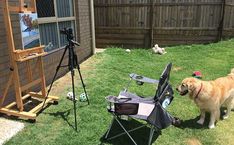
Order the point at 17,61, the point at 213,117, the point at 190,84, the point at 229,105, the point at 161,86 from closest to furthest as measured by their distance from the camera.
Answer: the point at 161,86, the point at 190,84, the point at 17,61, the point at 213,117, the point at 229,105

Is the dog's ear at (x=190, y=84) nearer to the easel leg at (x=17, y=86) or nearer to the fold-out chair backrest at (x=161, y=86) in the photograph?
the fold-out chair backrest at (x=161, y=86)

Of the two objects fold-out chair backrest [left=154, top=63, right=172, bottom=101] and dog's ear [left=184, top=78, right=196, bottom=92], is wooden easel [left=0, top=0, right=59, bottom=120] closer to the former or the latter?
fold-out chair backrest [left=154, top=63, right=172, bottom=101]

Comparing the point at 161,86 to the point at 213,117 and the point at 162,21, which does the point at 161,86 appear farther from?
the point at 162,21

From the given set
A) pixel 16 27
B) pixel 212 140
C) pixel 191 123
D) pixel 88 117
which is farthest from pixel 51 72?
pixel 212 140

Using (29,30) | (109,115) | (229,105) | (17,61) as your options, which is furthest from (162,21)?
(17,61)

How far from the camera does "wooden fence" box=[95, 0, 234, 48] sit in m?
9.72

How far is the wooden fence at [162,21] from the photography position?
31.9ft

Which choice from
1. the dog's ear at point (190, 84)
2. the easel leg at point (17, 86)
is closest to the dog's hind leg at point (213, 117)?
the dog's ear at point (190, 84)

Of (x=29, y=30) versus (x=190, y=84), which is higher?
(x=29, y=30)

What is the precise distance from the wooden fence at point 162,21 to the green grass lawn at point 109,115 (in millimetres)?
1685

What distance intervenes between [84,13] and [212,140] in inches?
229

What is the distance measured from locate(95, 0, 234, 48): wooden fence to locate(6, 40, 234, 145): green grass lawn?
1.68m

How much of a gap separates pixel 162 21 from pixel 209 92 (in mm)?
6606

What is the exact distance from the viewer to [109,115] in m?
4.46
